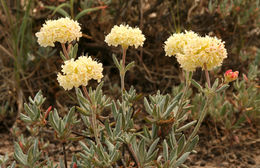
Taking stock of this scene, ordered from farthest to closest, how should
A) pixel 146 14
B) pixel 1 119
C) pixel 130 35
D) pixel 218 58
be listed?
1. pixel 146 14
2. pixel 1 119
3. pixel 130 35
4. pixel 218 58

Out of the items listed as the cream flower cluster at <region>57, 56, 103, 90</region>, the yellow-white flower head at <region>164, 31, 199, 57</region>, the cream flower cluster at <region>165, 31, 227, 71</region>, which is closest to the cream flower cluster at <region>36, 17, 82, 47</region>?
the cream flower cluster at <region>57, 56, 103, 90</region>

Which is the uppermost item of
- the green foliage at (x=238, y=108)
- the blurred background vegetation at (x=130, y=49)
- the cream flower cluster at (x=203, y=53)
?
the blurred background vegetation at (x=130, y=49)

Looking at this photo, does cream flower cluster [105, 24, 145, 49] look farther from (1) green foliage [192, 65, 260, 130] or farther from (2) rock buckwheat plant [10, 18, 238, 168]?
(1) green foliage [192, 65, 260, 130]

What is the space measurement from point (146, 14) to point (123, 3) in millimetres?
285

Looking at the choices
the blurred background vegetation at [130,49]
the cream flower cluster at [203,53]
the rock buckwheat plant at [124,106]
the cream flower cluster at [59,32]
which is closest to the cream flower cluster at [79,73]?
the rock buckwheat plant at [124,106]

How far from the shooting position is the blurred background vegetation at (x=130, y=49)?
11.1ft

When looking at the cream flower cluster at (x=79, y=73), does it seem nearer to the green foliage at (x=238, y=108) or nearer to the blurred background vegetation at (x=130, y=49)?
the green foliage at (x=238, y=108)

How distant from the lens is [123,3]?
3504 mm

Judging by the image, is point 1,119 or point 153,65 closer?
point 1,119

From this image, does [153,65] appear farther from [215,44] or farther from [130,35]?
[215,44]

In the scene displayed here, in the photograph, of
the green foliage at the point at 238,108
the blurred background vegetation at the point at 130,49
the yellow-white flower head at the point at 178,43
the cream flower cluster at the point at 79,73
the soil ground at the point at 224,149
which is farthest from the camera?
the blurred background vegetation at the point at 130,49

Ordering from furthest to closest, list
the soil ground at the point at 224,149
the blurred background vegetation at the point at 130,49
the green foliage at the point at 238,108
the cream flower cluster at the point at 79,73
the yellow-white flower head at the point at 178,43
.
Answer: the blurred background vegetation at the point at 130,49 < the green foliage at the point at 238,108 < the soil ground at the point at 224,149 < the yellow-white flower head at the point at 178,43 < the cream flower cluster at the point at 79,73

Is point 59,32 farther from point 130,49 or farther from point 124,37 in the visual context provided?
point 130,49

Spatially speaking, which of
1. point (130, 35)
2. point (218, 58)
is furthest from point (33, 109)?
point (218, 58)
